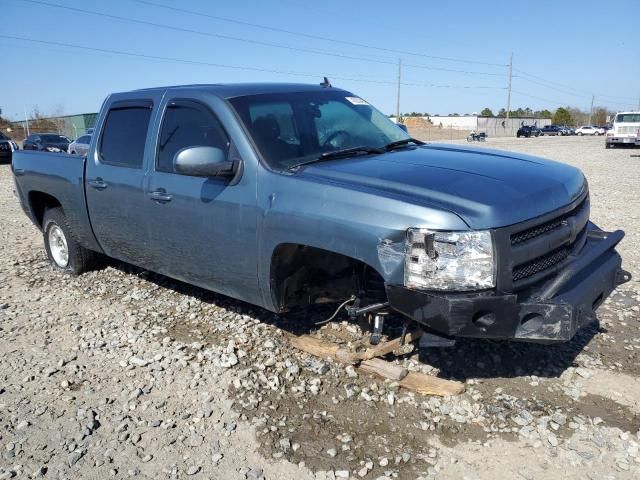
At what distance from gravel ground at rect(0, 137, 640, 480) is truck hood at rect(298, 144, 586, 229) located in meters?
1.17

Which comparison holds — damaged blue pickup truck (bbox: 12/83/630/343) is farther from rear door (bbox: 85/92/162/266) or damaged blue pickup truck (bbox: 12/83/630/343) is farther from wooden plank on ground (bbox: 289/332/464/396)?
wooden plank on ground (bbox: 289/332/464/396)

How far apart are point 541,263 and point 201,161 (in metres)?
2.14

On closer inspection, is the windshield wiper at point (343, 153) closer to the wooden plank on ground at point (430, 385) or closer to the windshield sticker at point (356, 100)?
the windshield sticker at point (356, 100)

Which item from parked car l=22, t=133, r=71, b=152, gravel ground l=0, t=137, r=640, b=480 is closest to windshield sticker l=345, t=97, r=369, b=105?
gravel ground l=0, t=137, r=640, b=480

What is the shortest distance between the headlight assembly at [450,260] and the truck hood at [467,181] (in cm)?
10

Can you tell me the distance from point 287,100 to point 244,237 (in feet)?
3.99

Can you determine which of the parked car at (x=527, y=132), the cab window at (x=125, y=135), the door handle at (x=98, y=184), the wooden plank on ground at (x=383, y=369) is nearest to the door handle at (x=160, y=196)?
the cab window at (x=125, y=135)

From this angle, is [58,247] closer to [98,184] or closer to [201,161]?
[98,184]

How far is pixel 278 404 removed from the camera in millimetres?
3221

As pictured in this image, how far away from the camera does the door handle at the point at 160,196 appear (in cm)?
400

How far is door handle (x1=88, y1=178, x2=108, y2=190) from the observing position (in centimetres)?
469

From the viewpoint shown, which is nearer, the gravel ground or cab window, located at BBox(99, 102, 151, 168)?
the gravel ground

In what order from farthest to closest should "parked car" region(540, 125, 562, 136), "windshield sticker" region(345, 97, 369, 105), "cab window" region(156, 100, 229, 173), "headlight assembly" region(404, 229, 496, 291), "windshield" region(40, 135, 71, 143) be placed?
1. "parked car" region(540, 125, 562, 136)
2. "windshield" region(40, 135, 71, 143)
3. "windshield sticker" region(345, 97, 369, 105)
4. "cab window" region(156, 100, 229, 173)
5. "headlight assembly" region(404, 229, 496, 291)

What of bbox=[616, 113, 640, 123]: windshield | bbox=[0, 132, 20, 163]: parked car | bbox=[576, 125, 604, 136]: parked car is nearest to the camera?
bbox=[0, 132, 20, 163]: parked car
